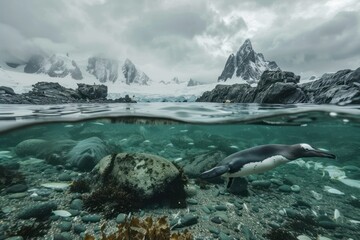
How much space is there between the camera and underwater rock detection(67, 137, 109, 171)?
11500 mm

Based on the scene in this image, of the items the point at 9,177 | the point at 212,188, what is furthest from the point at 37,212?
the point at 212,188

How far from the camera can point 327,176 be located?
46.5 ft

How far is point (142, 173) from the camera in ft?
25.8

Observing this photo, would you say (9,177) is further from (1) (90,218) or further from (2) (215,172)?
(2) (215,172)

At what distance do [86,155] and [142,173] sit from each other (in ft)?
16.2

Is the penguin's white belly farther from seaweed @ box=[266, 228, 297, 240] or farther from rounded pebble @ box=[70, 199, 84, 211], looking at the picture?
rounded pebble @ box=[70, 199, 84, 211]

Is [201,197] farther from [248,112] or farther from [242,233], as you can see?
[248,112]

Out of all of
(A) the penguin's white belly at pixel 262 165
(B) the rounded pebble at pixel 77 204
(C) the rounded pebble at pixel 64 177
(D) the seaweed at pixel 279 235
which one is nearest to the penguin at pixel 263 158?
(A) the penguin's white belly at pixel 262 165

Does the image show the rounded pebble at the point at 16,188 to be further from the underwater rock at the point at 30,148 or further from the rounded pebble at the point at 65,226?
the underwater rock at the point at 30,148

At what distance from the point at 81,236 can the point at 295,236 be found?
5.90m

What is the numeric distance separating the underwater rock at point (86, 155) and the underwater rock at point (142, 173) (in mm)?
3143

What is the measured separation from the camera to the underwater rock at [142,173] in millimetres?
7662

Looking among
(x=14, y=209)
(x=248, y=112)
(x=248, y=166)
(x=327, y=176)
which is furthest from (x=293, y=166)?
(x=14, y=209)

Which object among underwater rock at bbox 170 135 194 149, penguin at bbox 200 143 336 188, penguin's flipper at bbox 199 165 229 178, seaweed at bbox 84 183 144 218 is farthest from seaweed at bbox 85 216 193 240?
underwater rock at bbox 170 135 194 149
